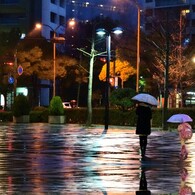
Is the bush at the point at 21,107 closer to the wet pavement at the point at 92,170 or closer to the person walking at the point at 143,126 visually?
the wet pavement at the point at 92,170

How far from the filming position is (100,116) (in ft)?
162

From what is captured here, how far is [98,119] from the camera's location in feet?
162

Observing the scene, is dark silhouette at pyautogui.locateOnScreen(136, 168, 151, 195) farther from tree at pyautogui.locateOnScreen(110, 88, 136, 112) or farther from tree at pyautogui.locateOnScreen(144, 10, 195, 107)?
tree at pyautogui.locateOnScreen(144, 10, 195, 107)

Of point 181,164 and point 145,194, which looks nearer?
point 145,194

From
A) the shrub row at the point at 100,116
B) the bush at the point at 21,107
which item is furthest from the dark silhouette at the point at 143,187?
the bush at the point at 21,107

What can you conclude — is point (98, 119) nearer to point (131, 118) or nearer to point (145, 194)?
point (131, 118)

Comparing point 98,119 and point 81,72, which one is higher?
point 81,72

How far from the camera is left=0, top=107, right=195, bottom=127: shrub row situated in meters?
44.0

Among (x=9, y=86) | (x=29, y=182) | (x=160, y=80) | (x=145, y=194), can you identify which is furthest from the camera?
(x=9, y=86)

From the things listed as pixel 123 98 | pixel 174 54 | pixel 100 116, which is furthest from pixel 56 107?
pixel 174 54

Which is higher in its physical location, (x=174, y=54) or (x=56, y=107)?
(x=174, y=54)

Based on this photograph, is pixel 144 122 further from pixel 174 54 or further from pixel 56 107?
pixel 174 54

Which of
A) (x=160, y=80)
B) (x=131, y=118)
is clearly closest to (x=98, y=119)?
(x=131, y=118)

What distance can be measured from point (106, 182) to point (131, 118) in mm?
32765
